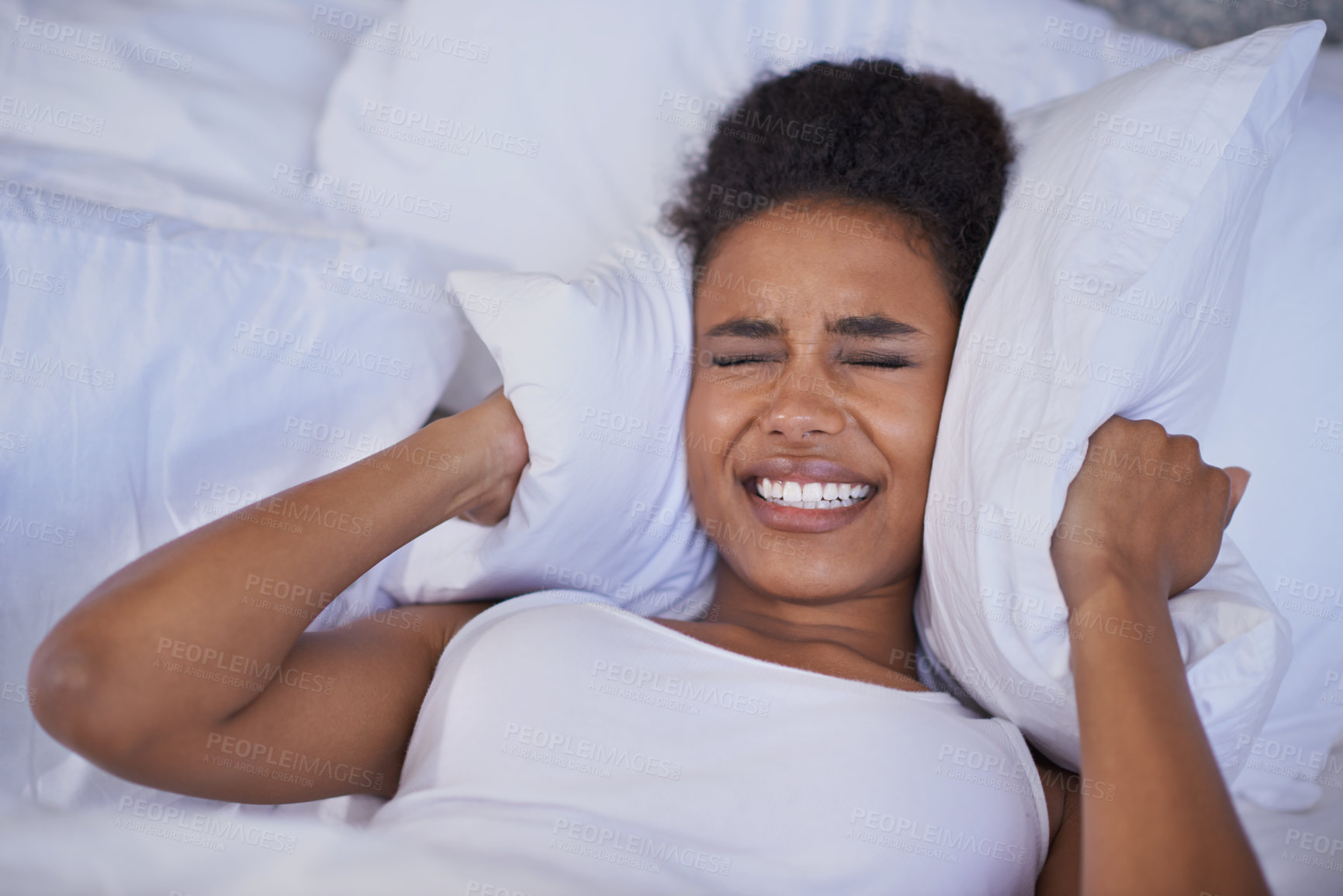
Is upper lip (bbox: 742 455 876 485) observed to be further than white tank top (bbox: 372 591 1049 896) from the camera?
Yes

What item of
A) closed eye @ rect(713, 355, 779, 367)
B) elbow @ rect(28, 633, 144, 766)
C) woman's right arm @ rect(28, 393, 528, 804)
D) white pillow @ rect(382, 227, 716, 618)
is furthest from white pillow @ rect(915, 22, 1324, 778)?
elbow @ rect(28, 633, 144, 766)

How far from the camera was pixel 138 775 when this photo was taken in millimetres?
1058

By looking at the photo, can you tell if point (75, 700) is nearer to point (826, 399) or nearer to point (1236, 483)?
point (826, 399)

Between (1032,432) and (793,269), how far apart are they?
433mm

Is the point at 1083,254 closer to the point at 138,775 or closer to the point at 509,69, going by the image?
the point at 509,69

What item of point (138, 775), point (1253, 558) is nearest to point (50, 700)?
point (138, 775)

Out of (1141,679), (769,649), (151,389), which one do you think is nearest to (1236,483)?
(1141,679)

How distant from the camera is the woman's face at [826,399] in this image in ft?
4.39

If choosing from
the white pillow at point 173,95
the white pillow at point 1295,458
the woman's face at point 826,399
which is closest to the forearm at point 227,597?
the woman's face at point 826,399

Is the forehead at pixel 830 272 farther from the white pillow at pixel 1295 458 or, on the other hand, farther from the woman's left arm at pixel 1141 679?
the white pillow at pixel 1295 458

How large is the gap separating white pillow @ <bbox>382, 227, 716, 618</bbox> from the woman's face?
10 cm

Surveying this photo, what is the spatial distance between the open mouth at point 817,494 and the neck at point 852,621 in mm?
159

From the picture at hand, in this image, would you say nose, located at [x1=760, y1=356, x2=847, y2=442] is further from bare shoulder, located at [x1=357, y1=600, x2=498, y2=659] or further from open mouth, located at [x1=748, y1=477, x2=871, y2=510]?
bare shoulder, located at [x1=357, y1=600, x2=498, y2=659]

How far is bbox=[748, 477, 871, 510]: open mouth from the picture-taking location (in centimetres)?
138
